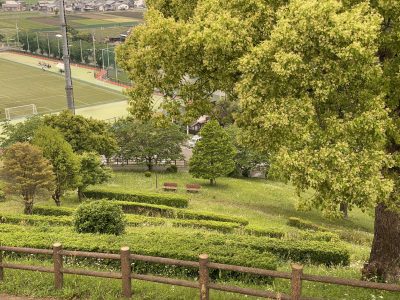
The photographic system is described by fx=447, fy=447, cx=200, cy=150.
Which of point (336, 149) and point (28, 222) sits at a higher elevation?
point (336, 149)

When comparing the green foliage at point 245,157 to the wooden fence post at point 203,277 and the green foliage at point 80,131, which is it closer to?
the green foliage at point 80,131

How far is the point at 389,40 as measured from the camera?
1038 cm

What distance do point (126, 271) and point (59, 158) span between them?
20785 mm

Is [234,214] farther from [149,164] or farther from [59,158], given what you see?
[149,164]

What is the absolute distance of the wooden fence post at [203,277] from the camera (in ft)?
32.1

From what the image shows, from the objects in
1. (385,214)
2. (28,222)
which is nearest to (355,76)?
(385,214)

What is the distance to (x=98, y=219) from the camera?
17188 mm

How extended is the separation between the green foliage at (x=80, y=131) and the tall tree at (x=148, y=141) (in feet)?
16.9

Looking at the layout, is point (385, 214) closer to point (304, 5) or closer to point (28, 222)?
point (304, 5)

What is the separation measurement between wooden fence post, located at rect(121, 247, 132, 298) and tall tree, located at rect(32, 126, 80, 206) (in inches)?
797

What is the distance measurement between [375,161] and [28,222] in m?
18.9

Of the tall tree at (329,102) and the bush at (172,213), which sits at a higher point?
the tall tree at (329,102)

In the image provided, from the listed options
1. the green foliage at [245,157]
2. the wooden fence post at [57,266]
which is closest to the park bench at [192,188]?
the green foliage at [245,157]

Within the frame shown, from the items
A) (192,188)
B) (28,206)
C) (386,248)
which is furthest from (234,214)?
(386,248)
